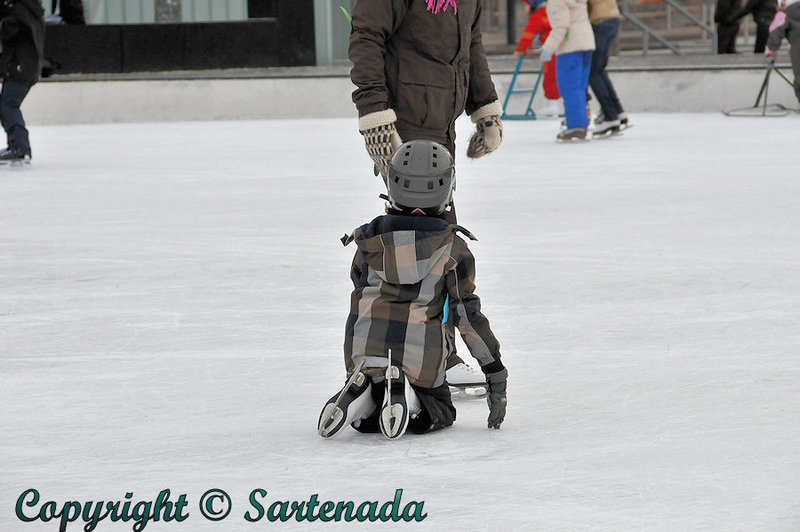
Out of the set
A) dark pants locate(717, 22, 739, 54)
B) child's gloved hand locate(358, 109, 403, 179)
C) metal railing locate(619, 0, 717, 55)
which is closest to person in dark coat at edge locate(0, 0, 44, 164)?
child's gloved hand locate(358, 109, 403, 179)

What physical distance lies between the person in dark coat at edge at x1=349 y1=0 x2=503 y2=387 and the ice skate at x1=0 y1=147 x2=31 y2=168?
7.03 m

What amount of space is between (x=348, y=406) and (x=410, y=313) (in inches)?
9.6

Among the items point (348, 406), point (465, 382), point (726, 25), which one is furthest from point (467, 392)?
point (726, 25)

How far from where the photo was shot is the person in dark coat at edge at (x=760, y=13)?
16422 millimetres

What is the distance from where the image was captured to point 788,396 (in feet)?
10.6

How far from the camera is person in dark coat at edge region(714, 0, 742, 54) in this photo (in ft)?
56.1

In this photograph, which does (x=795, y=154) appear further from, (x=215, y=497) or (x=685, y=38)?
(x=685, y=38)

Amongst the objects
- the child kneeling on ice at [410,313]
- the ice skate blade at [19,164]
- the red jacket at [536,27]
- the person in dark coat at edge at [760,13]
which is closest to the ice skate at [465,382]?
the child kneeling on ice at [410,313]

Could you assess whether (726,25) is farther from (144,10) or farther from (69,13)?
(69,13)

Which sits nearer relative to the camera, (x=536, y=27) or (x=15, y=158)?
(x=15, y=158)

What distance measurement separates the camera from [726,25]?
56.7 ft

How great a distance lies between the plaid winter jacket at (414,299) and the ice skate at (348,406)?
49 mm

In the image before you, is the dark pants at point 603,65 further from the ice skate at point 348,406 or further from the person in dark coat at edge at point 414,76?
the ice skate at point 348,406

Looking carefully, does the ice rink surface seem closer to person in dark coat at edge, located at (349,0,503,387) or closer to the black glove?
the black glove
